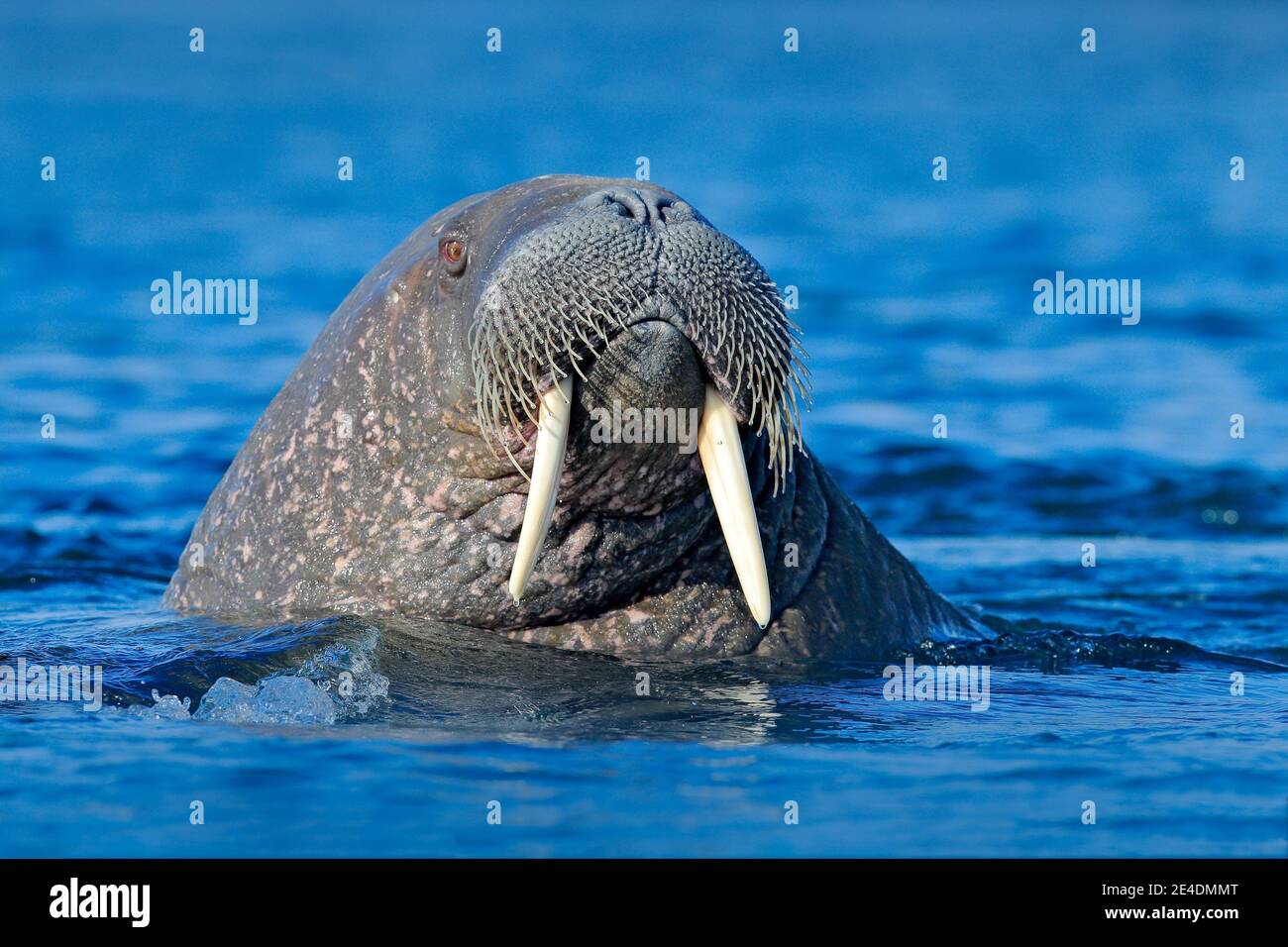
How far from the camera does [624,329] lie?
251 inches

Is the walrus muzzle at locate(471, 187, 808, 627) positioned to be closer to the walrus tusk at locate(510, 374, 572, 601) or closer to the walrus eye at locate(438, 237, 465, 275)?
the walrus tusk at locate(510, 374, 572, 601)

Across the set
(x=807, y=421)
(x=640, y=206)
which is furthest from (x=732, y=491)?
(x=807, y=421)

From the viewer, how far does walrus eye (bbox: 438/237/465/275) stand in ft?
22.9

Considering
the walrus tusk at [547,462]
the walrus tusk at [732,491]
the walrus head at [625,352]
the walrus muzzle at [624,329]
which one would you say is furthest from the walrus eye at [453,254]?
the walrus tusk at [732,491]

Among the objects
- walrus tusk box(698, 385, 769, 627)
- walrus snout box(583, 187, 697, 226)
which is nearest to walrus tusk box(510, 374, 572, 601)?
walrus tusk box(698, 385, 769, 627)

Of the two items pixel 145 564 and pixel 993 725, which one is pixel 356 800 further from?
pixel 145 564

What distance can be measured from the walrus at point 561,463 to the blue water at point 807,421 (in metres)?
0.24

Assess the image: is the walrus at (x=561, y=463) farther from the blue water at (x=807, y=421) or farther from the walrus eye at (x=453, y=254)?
the blue water at (x=807, y=421)

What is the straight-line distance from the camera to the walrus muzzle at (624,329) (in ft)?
20.9

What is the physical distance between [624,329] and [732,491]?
71 centimetres

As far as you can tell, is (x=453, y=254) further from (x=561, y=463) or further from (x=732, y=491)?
(x=732, y=491)

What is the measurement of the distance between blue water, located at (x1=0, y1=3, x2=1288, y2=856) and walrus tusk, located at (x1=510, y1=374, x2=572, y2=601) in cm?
68
